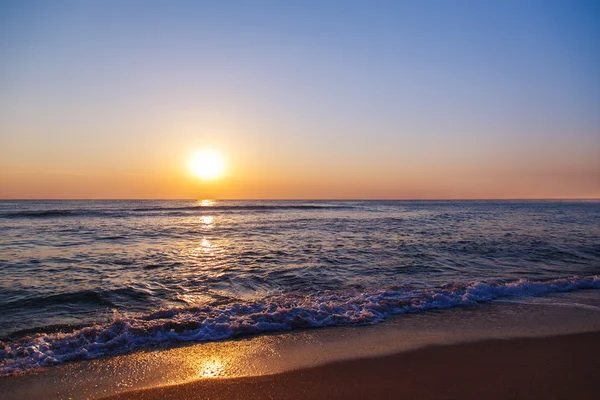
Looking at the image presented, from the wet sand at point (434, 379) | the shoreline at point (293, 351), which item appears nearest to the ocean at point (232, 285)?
the shoreline at point (293, 351)

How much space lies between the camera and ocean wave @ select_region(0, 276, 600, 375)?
539cm

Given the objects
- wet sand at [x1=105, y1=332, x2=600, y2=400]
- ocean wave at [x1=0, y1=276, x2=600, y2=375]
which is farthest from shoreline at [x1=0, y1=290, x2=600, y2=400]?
ocean wave at [x1=0, y1=276, x2=600, y2=375]

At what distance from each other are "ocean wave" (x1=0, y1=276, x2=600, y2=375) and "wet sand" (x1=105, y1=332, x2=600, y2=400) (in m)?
1.72

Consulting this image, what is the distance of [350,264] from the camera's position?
12.6 m

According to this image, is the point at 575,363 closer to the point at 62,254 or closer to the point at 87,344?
the point at 87,344

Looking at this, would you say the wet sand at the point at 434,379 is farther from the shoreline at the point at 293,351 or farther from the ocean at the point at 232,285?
the ocean at the point at 232,285

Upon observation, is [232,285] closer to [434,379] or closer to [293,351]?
[293,351]

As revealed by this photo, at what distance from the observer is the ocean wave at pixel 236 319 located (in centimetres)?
539

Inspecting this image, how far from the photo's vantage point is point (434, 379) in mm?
4477

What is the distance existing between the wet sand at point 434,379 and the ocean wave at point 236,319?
1.72m

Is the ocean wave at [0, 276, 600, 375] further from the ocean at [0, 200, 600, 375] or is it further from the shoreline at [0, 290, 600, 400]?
the shoreline at [0, 290, 600, 400]

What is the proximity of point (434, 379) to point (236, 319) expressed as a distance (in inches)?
147

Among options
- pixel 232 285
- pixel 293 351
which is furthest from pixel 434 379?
pixel 232 285

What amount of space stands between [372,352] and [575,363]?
9.33ft
